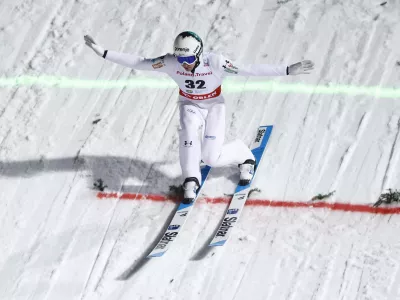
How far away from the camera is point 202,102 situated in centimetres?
780

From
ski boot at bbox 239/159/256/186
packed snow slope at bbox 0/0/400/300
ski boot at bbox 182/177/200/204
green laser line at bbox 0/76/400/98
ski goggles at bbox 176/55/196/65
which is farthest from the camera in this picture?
green laser line at bbox 0/76/400/98

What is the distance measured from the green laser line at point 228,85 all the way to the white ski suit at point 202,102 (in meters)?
1.58

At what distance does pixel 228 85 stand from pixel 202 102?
1666 mm

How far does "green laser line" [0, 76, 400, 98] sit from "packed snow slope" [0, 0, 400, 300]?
0.07m

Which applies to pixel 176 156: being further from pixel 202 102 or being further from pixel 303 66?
pixel 303 66

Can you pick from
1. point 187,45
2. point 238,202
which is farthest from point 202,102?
point 238,202

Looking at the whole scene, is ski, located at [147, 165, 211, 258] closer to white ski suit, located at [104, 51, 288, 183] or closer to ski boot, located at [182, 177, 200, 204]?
ski boot, located at [182, 177, 200, 204]

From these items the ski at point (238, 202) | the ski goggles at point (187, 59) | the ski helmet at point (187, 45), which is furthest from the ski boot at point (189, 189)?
the ski helmet at point (187, 45)

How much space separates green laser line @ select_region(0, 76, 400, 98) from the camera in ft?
29.9

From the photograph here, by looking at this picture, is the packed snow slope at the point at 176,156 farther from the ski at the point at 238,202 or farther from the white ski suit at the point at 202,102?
the white ski suit at the point at 202,102

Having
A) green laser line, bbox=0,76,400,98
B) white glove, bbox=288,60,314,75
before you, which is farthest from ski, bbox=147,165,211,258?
green laser line, bbox=0,76,400,98

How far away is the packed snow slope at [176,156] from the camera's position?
7082mm

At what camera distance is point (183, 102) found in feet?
25.8

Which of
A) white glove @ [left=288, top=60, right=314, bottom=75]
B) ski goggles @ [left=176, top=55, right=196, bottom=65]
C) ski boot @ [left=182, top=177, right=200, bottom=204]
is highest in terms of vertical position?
white glove @ [left=288, top=60, right=314, bottom=75]
